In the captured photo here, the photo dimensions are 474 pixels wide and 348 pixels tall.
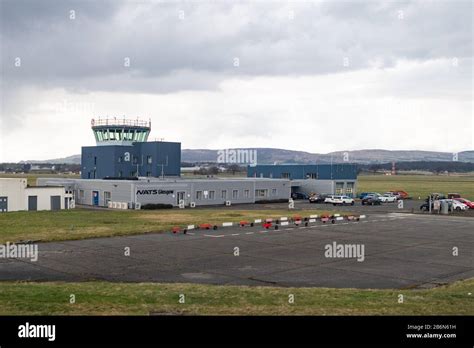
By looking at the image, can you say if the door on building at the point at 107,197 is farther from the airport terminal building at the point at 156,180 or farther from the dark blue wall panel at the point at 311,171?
the dark blue wall panel at the point at 311,171

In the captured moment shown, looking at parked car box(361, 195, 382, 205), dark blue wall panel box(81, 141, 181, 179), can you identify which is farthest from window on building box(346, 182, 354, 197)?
dark blue wall panel box(81, 141, 181, 179)

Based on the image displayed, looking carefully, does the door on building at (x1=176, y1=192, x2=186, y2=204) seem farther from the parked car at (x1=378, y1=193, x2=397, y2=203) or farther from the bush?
the parked car at (x1=378, y1=193, x2=397, y2=203)

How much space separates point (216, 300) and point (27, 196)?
1888 inches

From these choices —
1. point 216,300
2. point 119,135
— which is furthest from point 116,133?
point 216,300

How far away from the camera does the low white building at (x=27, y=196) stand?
2270 inches

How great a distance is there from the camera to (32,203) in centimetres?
5959

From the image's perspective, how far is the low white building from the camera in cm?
5766

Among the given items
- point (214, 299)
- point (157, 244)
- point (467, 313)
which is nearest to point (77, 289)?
point (214, 299)

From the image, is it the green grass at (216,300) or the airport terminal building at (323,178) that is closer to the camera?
the green grass at (216,300)

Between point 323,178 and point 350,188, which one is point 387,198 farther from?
point 323,178

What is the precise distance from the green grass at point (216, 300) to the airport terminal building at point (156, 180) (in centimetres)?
4574

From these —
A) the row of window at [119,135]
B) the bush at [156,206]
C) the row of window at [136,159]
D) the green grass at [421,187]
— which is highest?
the row of window at [119,135]

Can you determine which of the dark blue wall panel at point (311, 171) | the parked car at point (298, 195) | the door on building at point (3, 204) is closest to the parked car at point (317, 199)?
the parked car at point (298, 195)
